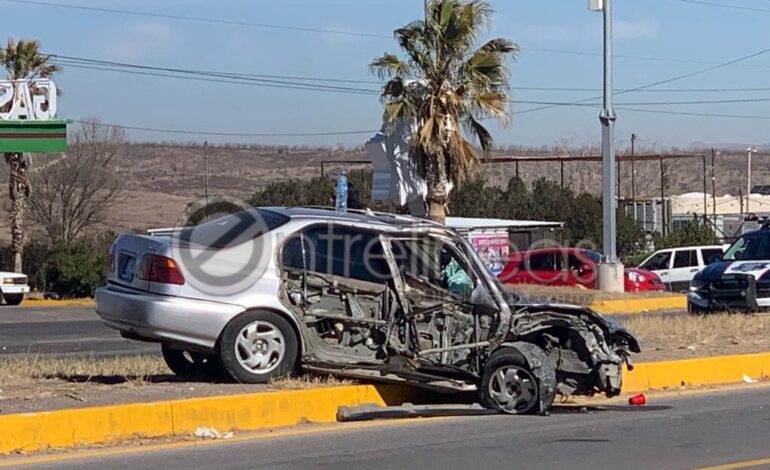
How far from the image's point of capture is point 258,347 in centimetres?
1030

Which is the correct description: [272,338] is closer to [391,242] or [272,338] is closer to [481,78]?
[391,242]

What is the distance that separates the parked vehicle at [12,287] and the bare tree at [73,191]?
2305 centimetres

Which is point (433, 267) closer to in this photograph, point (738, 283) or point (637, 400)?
point (637, 400)

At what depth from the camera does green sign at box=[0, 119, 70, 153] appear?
23500 millimetres

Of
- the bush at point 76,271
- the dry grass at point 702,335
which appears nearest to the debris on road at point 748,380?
the dry grass at point 702,335

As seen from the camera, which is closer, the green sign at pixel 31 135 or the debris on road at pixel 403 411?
the debris on road at pixel 403 411

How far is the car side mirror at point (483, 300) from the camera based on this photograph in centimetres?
1042

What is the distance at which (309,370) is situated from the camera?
10.5 metres

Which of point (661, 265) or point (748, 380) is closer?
point (748, 380)

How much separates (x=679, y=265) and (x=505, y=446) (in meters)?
26.6

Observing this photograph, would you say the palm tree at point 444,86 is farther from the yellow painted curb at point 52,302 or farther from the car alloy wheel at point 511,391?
the car alloy wheel at point 511,391

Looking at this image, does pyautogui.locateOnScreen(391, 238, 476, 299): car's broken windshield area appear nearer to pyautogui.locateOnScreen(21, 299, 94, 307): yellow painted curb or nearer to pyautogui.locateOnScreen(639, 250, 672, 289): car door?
pyautogui.locateOnScreen(21, 299, 94, 307): yellow painted curb

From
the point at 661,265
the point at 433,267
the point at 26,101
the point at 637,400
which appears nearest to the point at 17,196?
the point at 26,101

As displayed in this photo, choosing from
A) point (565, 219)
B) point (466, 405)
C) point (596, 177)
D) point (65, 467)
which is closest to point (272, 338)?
point (466, 405)
